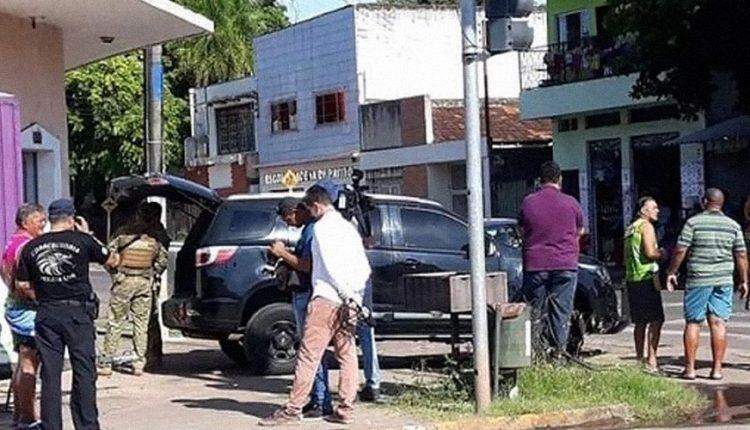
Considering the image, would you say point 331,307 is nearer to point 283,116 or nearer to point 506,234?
point 506,234

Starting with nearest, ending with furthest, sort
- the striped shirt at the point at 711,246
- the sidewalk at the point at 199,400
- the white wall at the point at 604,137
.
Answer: the sidewalk at the point at 199,400
the striped shirt at the point at 711,246
the white wall at the point at 604,137

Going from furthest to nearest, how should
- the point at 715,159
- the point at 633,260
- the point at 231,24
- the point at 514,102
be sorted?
the point at 231,24
the point at 514,102
the point at 715,159
the point at 633,260

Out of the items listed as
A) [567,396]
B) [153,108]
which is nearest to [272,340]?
[567,396]

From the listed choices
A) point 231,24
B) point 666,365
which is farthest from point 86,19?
point 231,24

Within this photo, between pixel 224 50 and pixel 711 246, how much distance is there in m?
39.1

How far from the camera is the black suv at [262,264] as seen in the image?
1483 centimetres

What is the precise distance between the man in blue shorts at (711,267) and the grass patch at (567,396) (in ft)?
4.15

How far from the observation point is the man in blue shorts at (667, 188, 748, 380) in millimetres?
13617

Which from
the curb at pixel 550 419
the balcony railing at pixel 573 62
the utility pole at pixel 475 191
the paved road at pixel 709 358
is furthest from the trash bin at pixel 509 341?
the balcony railing at pixel 573 62

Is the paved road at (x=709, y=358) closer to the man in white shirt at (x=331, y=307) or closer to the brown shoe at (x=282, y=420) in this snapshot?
the man in white shirt at (x=331, y=307)

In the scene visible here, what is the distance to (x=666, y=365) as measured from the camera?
15.1m

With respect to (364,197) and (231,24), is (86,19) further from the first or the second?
(231,24)

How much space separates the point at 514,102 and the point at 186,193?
2806 cm

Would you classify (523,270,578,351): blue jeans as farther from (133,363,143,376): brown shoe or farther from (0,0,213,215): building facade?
(0,0,213,215): building facade
